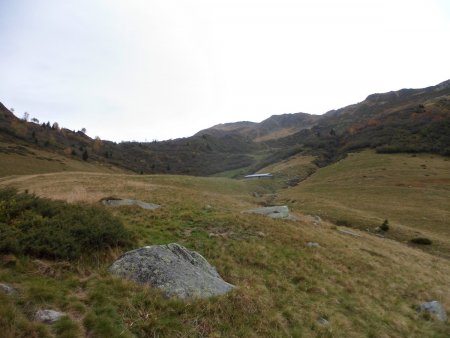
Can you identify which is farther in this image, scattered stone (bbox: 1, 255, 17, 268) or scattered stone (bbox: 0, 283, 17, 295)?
scattered stone (bbox: 1, 255, 17, 268)

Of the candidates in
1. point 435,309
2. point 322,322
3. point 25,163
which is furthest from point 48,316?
point 25,163

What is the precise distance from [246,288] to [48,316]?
22.1ft

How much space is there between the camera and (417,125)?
10406 cm

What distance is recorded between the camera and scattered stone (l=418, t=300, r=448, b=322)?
49.7 feet

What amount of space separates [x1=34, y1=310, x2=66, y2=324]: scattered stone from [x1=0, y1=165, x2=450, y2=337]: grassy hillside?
0.72 feet

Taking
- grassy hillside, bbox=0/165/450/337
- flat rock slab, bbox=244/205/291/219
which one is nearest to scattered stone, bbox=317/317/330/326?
grassy hillside, bbox=0/165/450/337

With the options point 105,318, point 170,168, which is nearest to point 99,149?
point 170,168

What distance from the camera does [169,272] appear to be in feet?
34.9

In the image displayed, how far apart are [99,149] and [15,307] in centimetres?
19777

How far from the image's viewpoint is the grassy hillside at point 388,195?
4012 centimetres

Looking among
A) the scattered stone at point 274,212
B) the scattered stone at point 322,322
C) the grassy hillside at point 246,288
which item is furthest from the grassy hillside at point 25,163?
the scattered stone at point 322,322

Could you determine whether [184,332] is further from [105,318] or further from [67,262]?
[67,262]

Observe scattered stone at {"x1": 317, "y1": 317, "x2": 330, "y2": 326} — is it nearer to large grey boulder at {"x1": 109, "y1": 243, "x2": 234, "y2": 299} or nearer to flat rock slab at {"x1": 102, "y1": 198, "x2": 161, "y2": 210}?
large grey boulder at {"x1": 109, "y1": 243, "x2": 234, "y2": 299}

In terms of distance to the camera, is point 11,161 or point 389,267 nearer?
point 389,267
